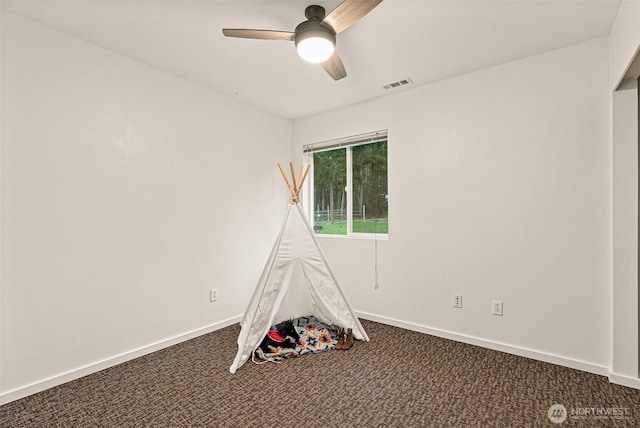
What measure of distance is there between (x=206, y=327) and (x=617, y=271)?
3376 mm

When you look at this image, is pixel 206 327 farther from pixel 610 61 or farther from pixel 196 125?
pixel 610 61

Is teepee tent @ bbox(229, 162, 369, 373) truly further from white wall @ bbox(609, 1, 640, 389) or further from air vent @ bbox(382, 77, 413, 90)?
white wall @ bbox(609, 1, 640, 389)

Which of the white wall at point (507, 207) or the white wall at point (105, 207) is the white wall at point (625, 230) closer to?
the white wall at point (507, 207)

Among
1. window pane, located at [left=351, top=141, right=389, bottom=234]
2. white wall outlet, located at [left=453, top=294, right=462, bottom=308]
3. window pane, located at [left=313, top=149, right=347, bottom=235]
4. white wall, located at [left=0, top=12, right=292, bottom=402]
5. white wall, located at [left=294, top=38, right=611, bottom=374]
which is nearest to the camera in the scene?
white wall, located at [left=0, top=12, right=292, bottom=402]

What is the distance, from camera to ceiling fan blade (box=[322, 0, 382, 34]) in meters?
1.63

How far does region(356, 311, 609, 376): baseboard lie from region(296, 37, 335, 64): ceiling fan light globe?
258 cm

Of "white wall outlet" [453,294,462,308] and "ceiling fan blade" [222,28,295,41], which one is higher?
"ceiling fan blade" [222,28,295,41]

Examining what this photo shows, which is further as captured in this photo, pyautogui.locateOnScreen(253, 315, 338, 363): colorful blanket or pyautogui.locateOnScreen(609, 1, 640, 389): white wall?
pyautogui.locateOnScreen(253, 315, 338, 363): colorful blanket

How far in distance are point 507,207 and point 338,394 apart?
1990 mm

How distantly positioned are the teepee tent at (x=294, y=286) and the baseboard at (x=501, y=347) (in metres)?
0.56

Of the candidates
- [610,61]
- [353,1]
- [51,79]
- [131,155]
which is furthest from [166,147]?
[610,61]

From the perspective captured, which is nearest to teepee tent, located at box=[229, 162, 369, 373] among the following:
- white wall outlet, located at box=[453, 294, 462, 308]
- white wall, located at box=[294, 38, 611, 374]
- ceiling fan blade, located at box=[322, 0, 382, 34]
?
white wall, located at box=[294, 38, 611, 374]

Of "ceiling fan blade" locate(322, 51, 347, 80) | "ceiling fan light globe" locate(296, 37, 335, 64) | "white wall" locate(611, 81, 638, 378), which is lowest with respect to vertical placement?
"white wall" locate(611, 81, 638, 378)

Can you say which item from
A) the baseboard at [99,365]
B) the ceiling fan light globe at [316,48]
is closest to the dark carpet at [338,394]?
the baseboard at [99,365]
